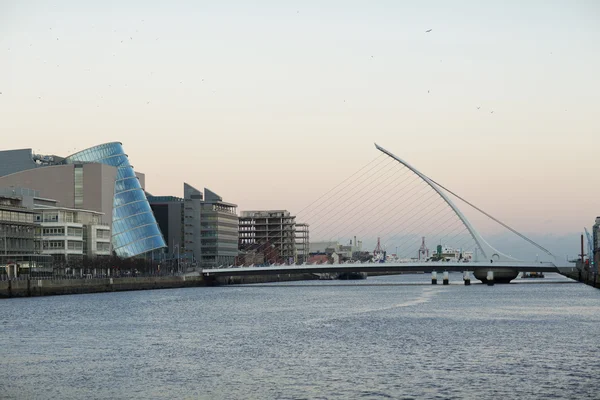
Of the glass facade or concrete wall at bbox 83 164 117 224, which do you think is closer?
concrete wall at bbox 83 164 117 224

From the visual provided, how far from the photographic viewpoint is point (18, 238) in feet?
377

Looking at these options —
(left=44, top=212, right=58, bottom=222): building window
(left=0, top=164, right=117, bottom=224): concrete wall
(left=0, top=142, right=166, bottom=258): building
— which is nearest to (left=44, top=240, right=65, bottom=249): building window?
(left=44, top=212, right=58, bottom=222): building window

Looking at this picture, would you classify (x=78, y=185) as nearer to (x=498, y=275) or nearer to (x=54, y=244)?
(x=54, y=244)

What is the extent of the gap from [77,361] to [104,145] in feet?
401

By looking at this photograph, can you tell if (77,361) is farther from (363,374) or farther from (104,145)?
(104,145)

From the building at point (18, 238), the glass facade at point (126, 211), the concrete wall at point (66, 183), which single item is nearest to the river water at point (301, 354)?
the building at point (18, 238)

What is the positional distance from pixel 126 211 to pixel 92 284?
162 feet

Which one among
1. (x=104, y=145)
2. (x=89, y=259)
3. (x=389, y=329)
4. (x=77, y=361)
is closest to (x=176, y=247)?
(x=104, y=145)

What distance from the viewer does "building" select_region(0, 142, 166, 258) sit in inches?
5773

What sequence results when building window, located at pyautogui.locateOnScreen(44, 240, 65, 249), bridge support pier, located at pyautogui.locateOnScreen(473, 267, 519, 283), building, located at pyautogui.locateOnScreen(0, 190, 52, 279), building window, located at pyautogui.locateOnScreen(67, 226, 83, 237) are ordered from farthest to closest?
bridge support pier, located at pyautogui.locateOnScreen(473, 267, 519, 283), building window, located at pyautogui.locateOnScreen(67, 226, 83, 237), building window, located at pyautogui.locateOnScreen(44, 240, 65, 249), building, located at pyautogui.locateOnScreen(0, 190, 52, 279)

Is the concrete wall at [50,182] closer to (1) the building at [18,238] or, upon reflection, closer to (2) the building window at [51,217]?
(2) the building window at [51,217]

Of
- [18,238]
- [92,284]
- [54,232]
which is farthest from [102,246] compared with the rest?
[92,284]

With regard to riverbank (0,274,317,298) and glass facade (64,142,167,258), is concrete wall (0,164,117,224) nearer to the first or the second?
glass facade (64,142,167,258)

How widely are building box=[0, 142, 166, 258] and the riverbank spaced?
48.0 ft
